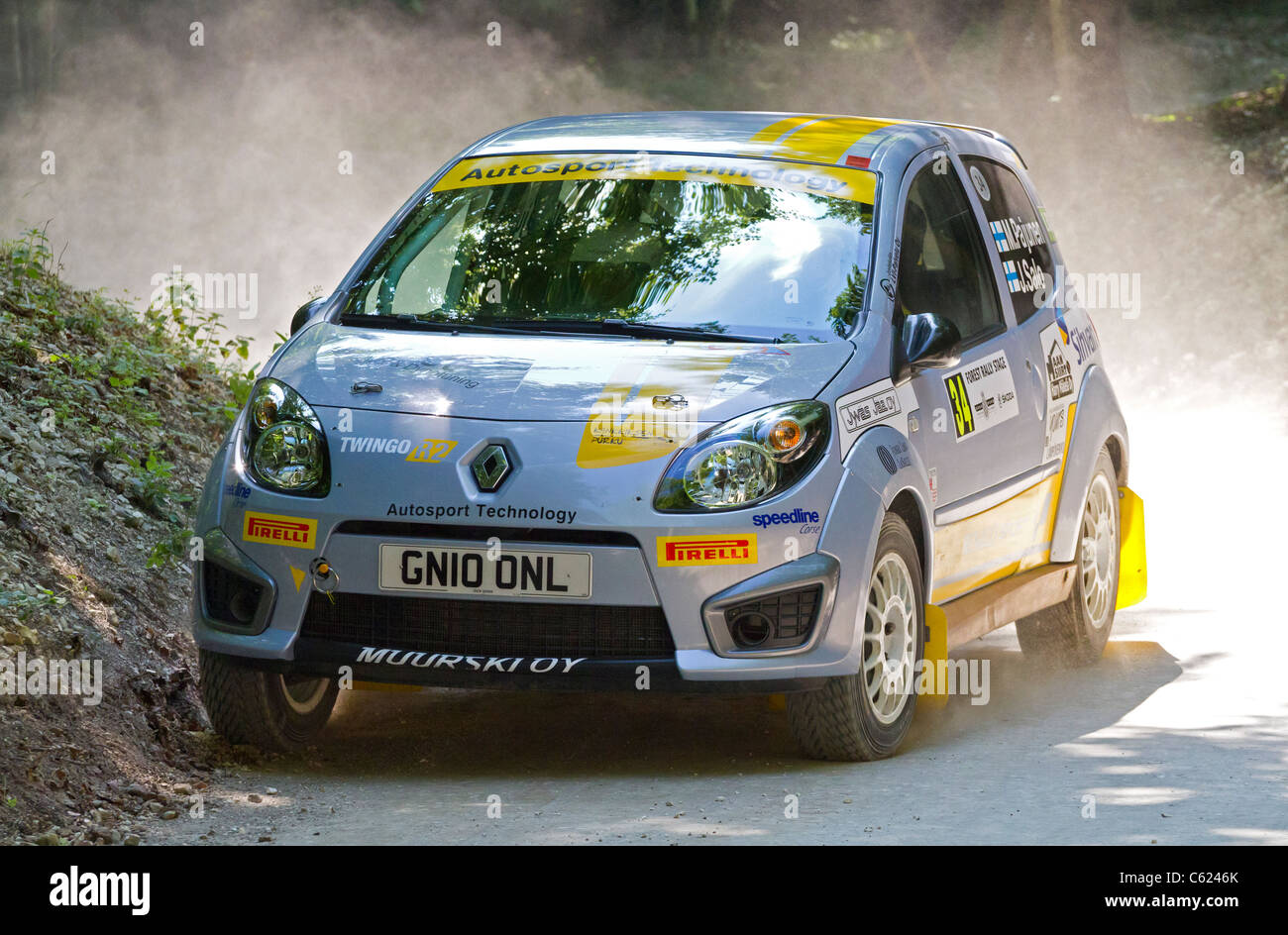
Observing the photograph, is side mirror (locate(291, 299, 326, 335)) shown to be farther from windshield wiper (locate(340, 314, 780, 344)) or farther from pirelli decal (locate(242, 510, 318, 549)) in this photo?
pirelli decal (locate(242, 510, 318, 549))

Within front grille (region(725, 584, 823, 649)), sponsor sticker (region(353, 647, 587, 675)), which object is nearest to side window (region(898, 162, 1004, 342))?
front grille (region(725, 584, 823, 649))

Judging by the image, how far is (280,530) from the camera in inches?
235

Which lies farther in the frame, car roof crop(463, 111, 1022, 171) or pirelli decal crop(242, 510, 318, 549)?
car roof crop(463, 111, 1022, 171)

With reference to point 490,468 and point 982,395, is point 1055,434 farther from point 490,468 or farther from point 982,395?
point 490,468

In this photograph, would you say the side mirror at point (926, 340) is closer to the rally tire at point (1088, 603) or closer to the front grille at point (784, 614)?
the front grille at point (784, 614)

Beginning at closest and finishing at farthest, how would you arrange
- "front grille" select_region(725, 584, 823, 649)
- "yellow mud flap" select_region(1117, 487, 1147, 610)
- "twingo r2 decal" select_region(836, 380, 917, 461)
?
"front grille" select_region(725, 584, 823, 649), "twingo r2 decal" select_region(836, 380, 917, 461), "yellow mud flap" select_region(1117, 487, 1147, 610)

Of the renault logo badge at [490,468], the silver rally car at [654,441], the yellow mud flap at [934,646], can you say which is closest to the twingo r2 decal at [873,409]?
Result: the silver rally car at [654,441]

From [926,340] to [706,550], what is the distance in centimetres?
125

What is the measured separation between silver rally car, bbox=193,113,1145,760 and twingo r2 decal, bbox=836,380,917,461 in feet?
0.05

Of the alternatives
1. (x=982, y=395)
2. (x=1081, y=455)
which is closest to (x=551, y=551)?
(x=982, y=395)

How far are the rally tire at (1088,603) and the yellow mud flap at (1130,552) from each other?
0.35ft

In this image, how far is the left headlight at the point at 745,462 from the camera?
19.1ft

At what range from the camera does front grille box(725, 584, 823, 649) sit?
5902 millimetres

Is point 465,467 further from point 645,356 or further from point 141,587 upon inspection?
point 141,587
